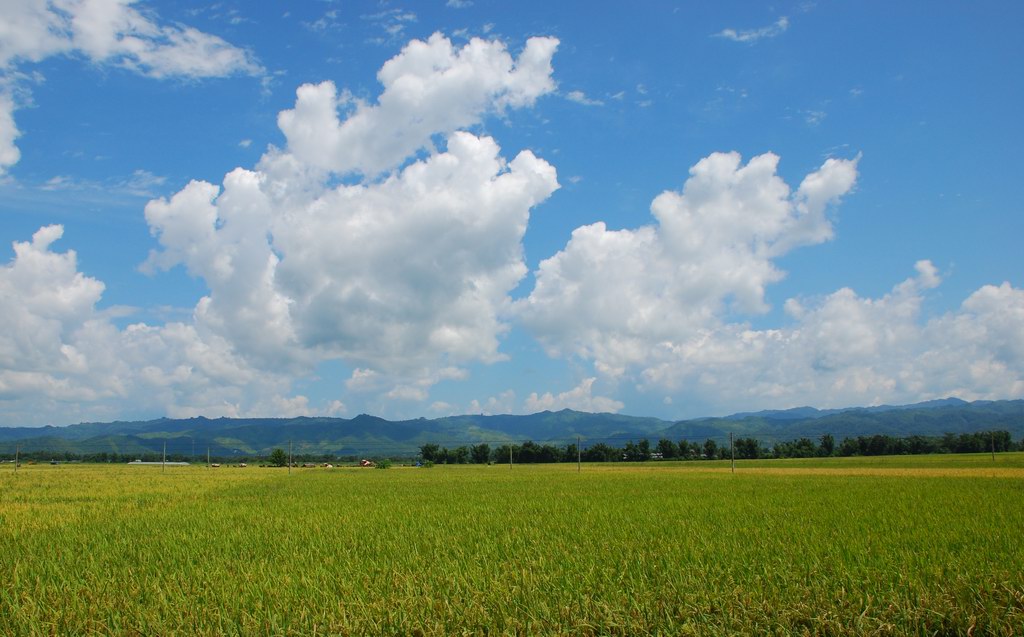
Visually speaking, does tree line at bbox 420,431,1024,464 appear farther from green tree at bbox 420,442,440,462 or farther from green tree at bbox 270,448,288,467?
green tree at bbox 270,448,288,467

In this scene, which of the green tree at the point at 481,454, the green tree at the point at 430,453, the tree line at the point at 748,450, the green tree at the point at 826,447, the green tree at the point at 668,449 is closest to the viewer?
the tree line at the point at 748,450

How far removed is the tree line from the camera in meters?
124

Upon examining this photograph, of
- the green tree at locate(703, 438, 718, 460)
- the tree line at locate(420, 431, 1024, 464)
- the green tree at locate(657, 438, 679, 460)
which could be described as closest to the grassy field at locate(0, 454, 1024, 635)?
the tree line at locate(420, 431, 1024, 464)

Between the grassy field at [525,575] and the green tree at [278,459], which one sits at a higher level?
the grassy field at [525,575]

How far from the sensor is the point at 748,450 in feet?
433

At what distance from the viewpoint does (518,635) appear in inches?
278

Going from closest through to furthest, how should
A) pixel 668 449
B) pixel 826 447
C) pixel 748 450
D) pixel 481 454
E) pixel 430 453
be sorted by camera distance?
pixel 748 450, pixel 668 449, pixel 826 447, pixel 481 454, pixel 430 453

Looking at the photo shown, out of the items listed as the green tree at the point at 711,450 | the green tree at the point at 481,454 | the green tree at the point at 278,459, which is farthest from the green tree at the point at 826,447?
the green tree at the point at 278,459

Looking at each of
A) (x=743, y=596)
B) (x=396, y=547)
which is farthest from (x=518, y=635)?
(x=396, y=547)

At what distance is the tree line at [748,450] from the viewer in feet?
406

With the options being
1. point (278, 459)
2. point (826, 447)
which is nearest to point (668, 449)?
point (826, 447)

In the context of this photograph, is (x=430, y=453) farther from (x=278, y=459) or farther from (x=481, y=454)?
(x=278, y=459)

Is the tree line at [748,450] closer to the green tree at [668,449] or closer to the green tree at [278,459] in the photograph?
the green tree at [668,449]

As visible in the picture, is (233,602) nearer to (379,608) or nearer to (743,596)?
(379,608)
